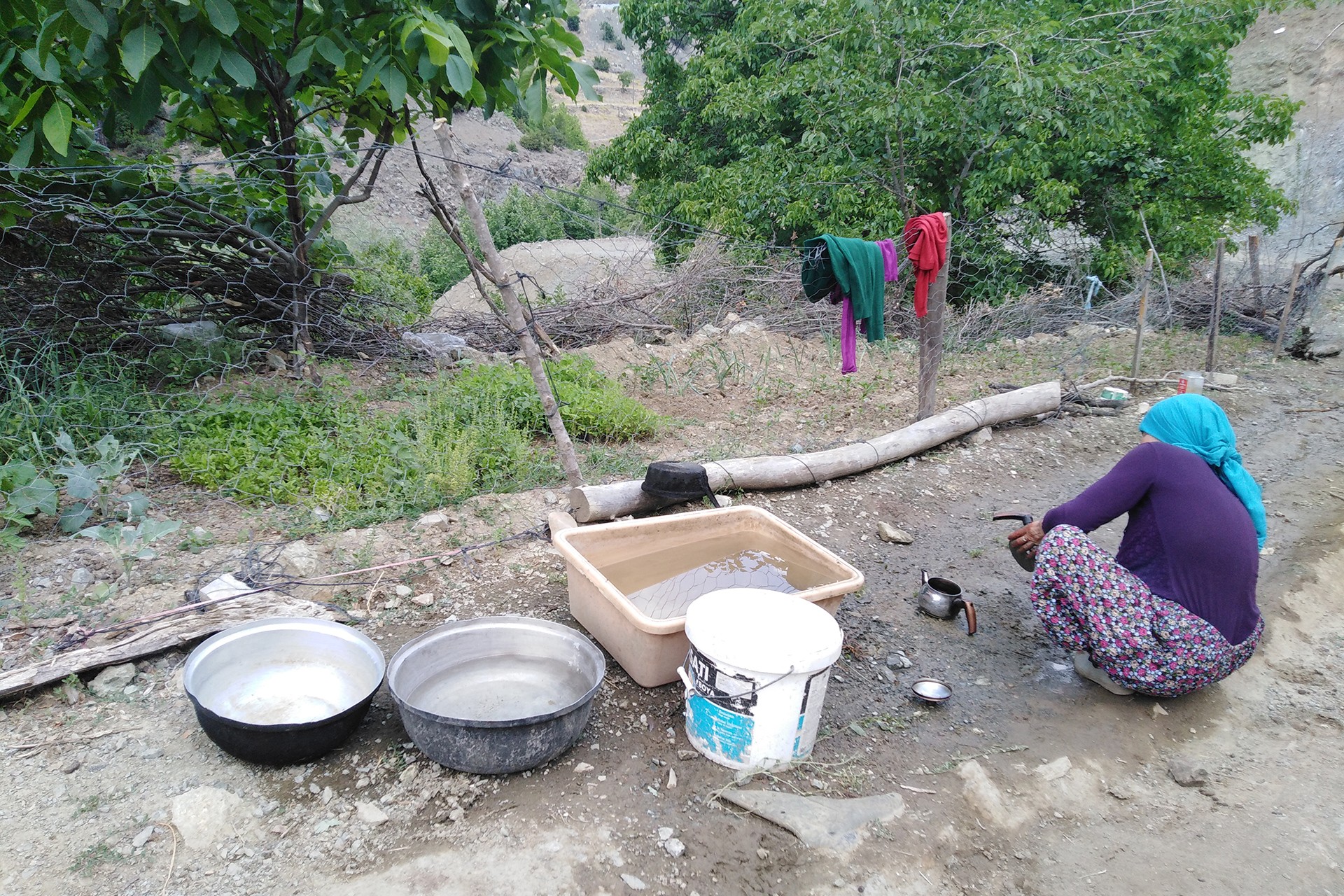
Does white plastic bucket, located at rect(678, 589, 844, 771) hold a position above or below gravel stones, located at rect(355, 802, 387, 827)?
above

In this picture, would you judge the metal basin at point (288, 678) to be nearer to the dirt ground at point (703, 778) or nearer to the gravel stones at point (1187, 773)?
the dirt ground at point (703, 778)

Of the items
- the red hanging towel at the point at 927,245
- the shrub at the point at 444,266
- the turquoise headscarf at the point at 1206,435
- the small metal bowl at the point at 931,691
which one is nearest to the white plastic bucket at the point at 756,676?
the small metal bowl at the point at 931,691

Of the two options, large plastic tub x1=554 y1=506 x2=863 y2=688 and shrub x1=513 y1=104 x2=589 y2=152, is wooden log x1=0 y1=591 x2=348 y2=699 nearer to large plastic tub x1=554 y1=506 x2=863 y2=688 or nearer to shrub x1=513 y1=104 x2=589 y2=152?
large plastic tub x1=554 y1=506 x2=863 y2=688

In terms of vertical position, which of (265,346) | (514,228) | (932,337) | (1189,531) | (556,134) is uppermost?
(556,134)

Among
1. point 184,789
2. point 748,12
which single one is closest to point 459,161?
point 184,789

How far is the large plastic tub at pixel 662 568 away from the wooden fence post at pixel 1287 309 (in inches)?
298

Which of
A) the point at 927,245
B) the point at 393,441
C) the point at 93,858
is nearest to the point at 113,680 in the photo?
the point at 93,858

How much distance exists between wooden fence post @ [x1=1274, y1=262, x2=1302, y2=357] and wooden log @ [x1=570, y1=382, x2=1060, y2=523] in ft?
13.8

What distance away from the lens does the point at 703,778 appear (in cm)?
229

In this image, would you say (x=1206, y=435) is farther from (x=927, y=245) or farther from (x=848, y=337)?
(x=927, y=245)

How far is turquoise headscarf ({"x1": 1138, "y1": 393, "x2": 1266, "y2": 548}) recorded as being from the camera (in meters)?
2.58

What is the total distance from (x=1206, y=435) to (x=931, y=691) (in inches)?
49.8

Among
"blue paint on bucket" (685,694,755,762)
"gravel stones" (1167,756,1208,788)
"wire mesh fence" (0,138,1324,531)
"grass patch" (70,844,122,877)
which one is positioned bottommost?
"gravel stones" (1167,756,1208,788)

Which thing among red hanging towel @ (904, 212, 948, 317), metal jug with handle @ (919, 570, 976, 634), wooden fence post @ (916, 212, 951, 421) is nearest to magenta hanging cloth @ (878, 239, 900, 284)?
red hanging towel @ (904, 212, 948, 317)
